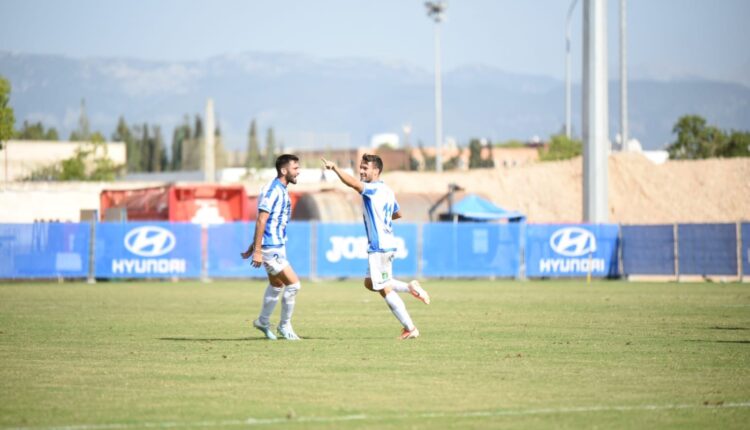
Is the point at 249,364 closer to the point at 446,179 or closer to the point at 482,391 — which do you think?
the point at 482,391

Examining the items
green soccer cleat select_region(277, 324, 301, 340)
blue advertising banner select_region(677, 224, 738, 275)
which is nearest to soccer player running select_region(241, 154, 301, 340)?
green soccer cleat select_region(277, 324, 301, 340)

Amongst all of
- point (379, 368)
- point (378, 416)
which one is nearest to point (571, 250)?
point (379, 368)

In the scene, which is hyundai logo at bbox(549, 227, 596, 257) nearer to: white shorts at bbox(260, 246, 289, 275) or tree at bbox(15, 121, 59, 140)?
white shorts at bbox(260, 246, 289, 275)

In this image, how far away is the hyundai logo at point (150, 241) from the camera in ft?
136

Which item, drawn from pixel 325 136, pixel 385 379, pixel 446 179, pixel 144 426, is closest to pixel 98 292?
pixel 385 379

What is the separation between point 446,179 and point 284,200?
187ft

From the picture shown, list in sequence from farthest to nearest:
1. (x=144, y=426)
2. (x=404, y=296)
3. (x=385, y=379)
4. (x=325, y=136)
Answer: (x=325, y=136), (x=404, y=296), (x=385, y=379), (x=144, y=426)

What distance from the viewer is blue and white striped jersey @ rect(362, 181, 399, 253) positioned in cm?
1669

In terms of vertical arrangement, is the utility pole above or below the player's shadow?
above

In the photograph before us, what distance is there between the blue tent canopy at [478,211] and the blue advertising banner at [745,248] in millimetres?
10635

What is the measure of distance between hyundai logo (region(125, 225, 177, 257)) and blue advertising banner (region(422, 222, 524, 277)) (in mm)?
8627

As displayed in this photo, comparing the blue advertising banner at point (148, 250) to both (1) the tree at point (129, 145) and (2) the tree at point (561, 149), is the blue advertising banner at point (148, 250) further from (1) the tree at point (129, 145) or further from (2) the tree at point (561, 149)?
(1) the tree at point (129, 145)

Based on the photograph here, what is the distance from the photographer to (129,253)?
136 feet

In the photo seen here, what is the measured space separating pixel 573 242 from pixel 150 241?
14.2m
